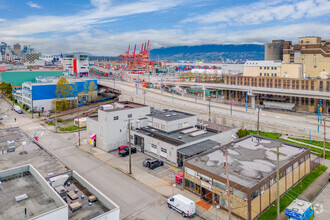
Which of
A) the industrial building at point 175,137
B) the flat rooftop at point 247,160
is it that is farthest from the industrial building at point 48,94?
the flat rooftop at point 247,160

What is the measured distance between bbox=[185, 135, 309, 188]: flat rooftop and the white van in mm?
3386

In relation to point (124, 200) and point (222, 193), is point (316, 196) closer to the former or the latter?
point (222, 193)

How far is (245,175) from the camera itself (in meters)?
20.2

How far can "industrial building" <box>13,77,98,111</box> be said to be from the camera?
6009cm

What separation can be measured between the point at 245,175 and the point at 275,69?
58.0 meters

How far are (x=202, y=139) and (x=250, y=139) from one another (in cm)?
574

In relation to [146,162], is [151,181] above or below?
below

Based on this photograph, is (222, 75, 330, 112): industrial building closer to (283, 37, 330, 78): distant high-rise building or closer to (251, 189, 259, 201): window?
(283, 37, 330, 78): distant high-rise building

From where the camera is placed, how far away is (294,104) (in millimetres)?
59562

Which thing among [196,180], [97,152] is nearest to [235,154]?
[196,180]

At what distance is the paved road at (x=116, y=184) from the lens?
1936cm

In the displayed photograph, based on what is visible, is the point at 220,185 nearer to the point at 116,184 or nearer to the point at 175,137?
the point at 116,184

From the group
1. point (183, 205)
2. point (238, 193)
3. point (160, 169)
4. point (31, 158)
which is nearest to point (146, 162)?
point (160, 169)

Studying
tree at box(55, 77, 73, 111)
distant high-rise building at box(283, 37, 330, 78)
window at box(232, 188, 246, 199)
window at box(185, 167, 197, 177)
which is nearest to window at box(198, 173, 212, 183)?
window at box(185, 167, 197, 177)
